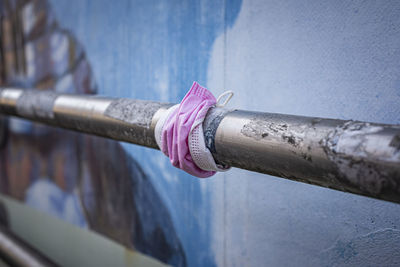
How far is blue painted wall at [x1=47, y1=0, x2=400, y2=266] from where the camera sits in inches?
29.0

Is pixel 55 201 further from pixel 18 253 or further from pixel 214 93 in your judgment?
pixel 214 93

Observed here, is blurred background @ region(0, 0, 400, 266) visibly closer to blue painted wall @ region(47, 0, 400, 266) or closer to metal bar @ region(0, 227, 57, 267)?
blue painted wall @ region(47, 0, 400, 266)

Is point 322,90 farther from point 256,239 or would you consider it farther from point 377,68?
point 256,239

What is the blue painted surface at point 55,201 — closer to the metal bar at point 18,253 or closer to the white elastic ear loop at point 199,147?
the metal bar at point 18,253

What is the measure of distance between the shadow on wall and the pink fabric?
0.57 m

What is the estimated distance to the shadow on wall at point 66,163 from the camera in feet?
4.23

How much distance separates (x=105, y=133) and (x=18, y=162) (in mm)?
1286

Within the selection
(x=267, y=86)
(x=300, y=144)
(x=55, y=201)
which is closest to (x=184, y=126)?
(x=300, y=144)

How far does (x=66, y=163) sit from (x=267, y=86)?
1.13 m

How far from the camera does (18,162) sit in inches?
76.5

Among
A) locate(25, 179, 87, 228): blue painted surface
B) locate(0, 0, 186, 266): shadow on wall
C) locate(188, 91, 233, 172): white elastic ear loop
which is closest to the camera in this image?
locate(188, 91, 233, 172): white elastic ear loop

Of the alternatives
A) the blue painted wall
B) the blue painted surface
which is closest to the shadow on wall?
the blue painted surface

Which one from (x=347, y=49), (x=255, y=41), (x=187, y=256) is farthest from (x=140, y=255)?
(x=347, y=49)

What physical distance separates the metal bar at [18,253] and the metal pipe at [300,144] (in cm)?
98
